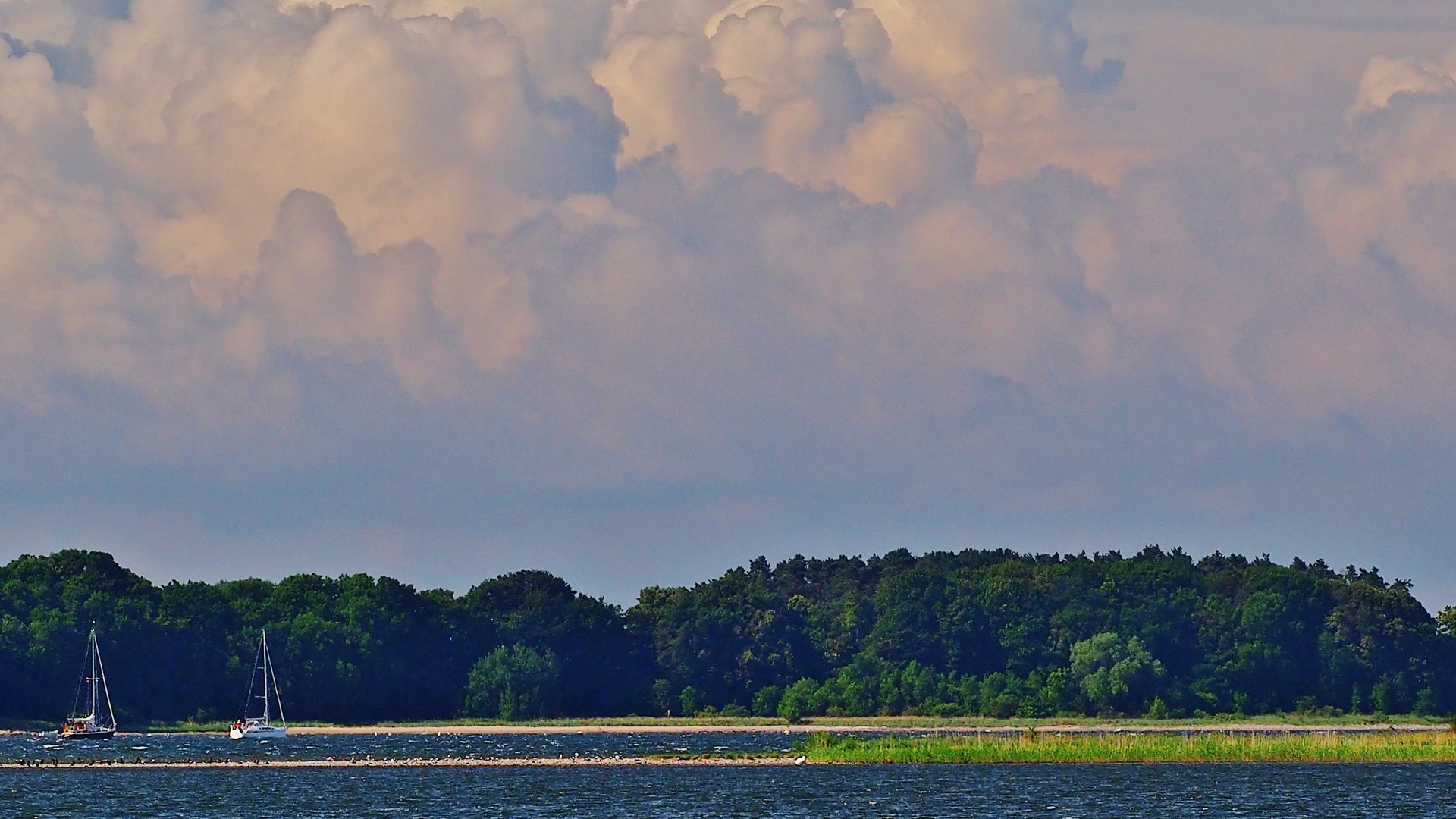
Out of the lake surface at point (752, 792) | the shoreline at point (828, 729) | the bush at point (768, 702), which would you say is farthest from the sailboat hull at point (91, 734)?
the bush at point (768, 702)

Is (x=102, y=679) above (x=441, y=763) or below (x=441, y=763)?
above

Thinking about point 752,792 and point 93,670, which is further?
point 93,670

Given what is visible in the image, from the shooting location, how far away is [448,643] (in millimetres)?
189625

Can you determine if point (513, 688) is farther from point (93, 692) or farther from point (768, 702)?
point (93, 692)

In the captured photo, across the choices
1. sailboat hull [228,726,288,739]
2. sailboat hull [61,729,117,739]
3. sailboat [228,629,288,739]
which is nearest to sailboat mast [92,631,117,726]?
sailboat hull [61,729,117,739]

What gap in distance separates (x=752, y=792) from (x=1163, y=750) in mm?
28315

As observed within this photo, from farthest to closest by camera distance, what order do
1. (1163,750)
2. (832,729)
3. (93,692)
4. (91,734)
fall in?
(832,729)
(93,692)
(91,734)
(1163,750)

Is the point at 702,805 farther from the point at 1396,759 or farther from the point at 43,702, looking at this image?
the point at 43,702

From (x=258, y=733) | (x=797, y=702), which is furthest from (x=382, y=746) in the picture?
(x=797, y=702)

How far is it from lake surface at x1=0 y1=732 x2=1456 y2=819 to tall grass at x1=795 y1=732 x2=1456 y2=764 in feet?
2.52

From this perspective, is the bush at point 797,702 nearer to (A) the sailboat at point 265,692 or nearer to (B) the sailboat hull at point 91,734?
(A) the sailboat at point 265,692

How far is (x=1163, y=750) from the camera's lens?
117062 mm

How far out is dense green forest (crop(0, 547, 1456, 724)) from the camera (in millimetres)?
175250

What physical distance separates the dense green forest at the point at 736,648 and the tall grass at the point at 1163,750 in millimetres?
56595
